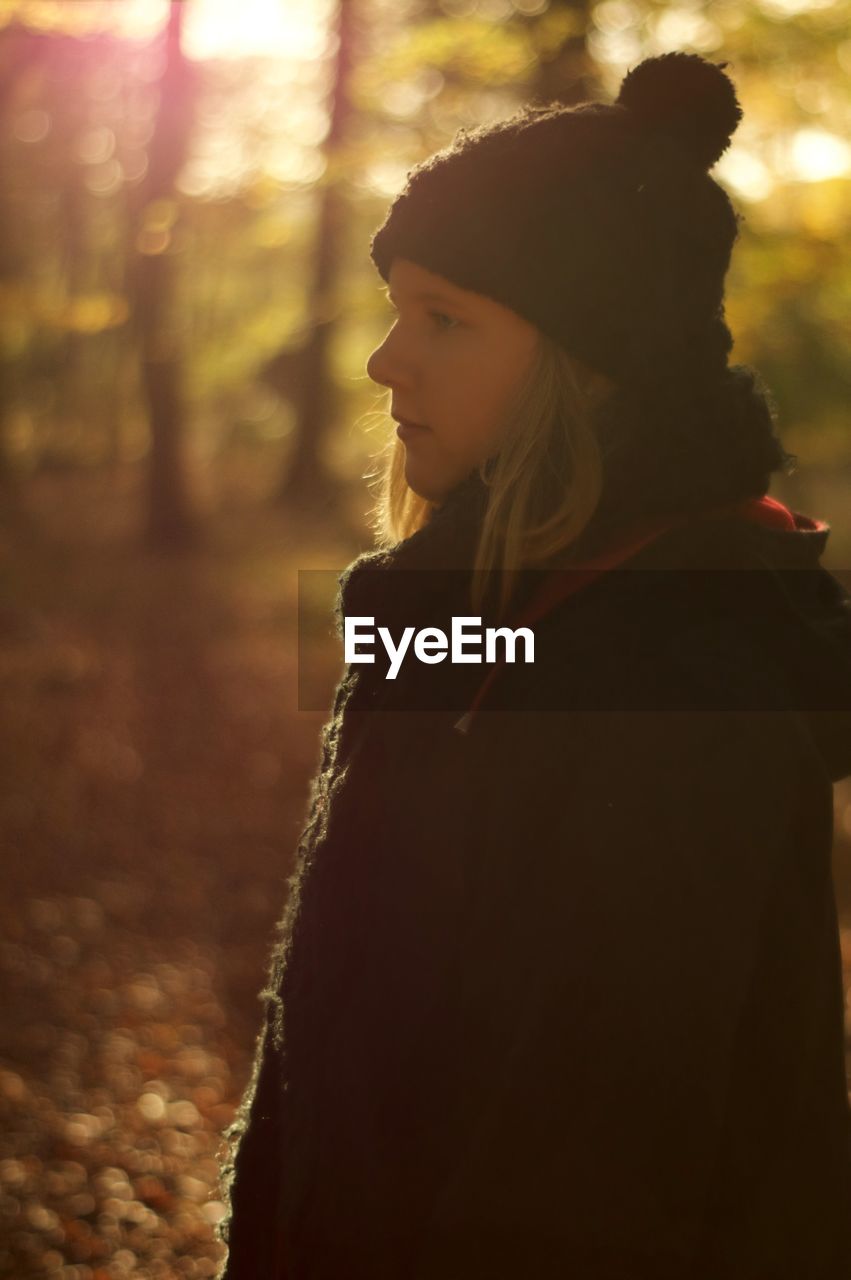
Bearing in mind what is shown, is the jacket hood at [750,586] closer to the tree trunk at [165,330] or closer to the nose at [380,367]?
the nose at [380,367]

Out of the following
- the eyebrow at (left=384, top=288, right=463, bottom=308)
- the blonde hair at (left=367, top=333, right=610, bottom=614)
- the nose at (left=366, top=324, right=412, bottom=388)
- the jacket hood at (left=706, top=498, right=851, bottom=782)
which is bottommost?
the jacket hood at (left=706, top=498, right=851, bottom=782)

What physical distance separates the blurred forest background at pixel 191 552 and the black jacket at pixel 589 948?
1344mm

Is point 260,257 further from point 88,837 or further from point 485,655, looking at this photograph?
point 485,655

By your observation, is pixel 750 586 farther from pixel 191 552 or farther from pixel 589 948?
pixel 191 552

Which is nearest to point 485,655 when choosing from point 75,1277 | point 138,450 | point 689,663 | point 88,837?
point 689,663

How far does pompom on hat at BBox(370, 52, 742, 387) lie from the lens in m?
1.80

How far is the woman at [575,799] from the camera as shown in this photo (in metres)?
1.48

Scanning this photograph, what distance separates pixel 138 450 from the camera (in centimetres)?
2905

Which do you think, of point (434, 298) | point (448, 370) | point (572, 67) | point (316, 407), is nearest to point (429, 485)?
point (448, 370)

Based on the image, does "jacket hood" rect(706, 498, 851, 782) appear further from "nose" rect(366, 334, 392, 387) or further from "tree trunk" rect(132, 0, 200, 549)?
"tree trunk" rect(132, 0, 200, 549)

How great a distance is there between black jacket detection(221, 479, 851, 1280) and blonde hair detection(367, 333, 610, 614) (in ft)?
0.20

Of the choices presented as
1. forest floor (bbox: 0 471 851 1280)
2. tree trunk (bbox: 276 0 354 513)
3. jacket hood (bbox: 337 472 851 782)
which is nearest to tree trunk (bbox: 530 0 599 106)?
forest floor (bbox: 0 471 851 1280)

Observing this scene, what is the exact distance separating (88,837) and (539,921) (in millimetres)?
6619

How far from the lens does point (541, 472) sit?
1.80 m
